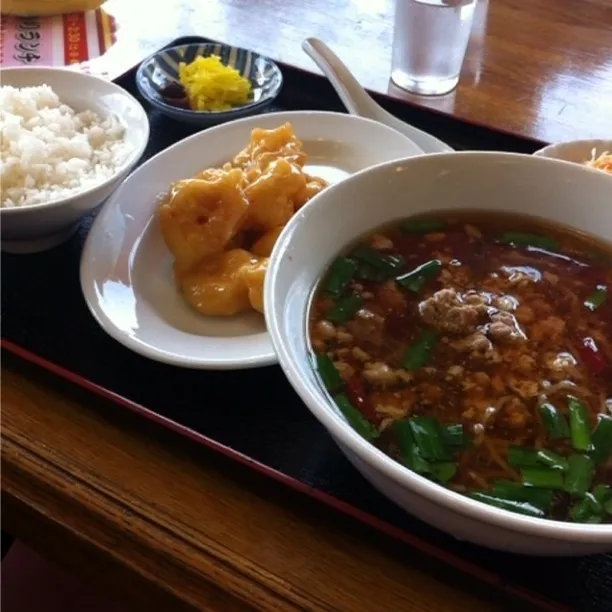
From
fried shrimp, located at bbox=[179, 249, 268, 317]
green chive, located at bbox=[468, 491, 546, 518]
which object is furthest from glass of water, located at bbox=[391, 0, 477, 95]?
green chive, located at bbox=[468, 491, 546, 518]

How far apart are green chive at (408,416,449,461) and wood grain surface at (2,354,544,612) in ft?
0.42

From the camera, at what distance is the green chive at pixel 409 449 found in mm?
823

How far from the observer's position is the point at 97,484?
0.96 metres

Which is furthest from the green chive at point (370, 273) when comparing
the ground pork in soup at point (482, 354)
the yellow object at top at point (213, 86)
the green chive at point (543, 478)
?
the yellow object at top at point (213, 86)

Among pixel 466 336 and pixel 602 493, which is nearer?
pixel 602 493

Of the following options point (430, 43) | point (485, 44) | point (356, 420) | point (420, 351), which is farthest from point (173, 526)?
point (485, 44)

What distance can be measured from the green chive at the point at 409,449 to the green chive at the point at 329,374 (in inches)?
3.3

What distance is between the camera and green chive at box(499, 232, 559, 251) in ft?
3.60

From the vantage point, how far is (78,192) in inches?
50.4

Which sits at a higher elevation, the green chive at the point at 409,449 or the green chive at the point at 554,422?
the green chive at the point at 554,422

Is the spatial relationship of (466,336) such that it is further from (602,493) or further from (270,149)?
(270,149)

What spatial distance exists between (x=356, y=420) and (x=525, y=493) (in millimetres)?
197

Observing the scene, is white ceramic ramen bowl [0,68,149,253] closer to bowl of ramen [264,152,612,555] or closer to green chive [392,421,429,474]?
bowl of ramen [264,152,612,555]

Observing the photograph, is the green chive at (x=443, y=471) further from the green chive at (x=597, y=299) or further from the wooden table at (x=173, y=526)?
the green chive at (x=597, y=299)
